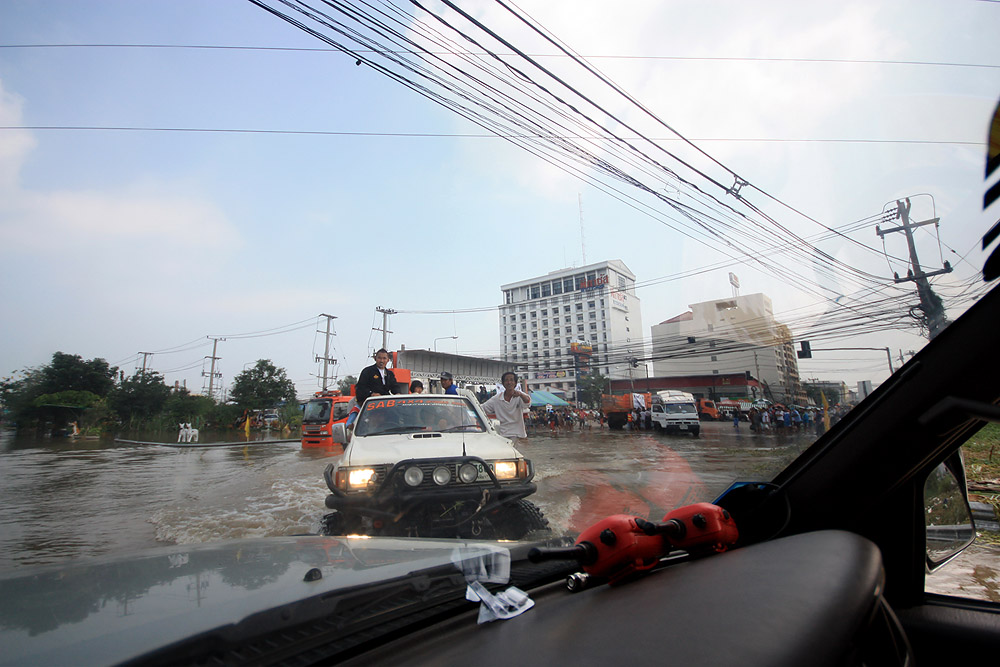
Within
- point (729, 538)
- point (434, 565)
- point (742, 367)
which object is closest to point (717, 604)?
point (729, 538)

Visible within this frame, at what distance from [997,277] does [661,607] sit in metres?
1.32

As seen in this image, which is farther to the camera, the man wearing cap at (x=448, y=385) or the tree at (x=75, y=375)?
the man wearing cap at (x=448, y=385)

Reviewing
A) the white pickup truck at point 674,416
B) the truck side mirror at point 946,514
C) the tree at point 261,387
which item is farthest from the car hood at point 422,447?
the tree at point 261,387

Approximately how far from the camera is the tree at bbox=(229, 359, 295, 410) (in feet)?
95.3

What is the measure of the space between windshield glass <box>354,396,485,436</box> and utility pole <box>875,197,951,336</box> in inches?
150

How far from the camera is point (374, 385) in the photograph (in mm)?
6621

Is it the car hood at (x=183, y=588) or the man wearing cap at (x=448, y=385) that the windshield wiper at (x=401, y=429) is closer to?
the man wearing cap at (x=448, y=385)

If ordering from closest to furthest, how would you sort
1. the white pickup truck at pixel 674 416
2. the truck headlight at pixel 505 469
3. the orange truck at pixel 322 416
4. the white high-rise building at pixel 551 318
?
the truck headlight at pixel 505 469 → the white high-rise building at pixel 551 318 → the white pickup truck at pixel 674 416 → the orange truck at pixel 322 416

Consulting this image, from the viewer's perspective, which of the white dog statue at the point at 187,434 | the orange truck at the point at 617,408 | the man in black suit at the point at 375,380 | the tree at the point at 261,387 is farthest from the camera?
the tree at the point at 261,387

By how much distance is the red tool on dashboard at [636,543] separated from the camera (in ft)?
4.76

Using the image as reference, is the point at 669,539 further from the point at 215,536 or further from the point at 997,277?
the point at 215,536

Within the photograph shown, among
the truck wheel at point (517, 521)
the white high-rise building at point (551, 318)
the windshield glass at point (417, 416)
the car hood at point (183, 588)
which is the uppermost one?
the white high-rise building at point (551, 318)

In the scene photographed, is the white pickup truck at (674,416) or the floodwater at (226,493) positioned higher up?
the white pickup truck at (674,416)

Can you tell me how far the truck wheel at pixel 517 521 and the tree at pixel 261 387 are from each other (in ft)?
97.9
